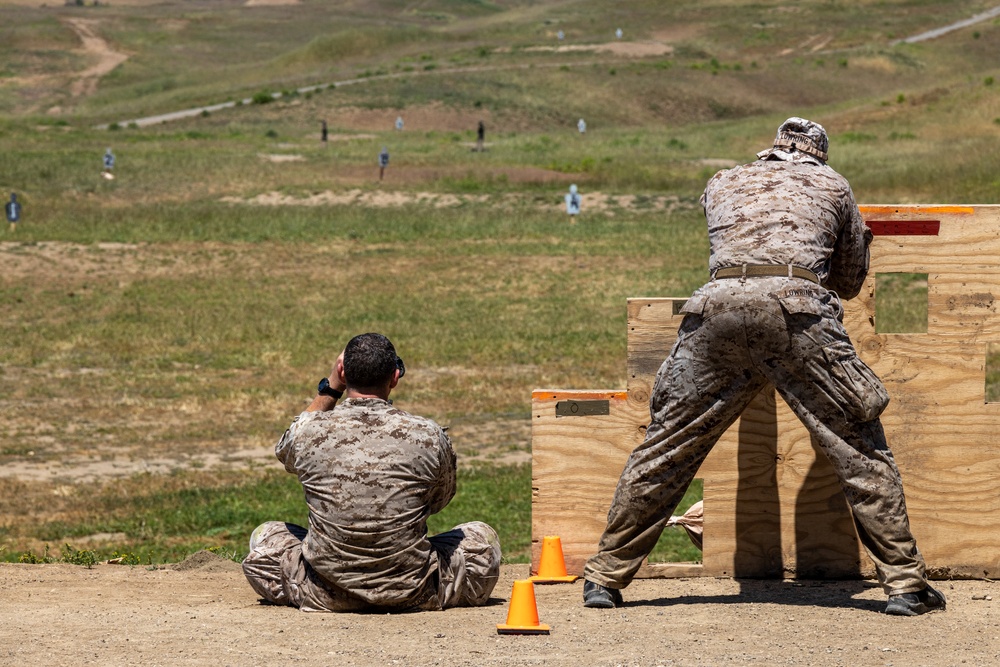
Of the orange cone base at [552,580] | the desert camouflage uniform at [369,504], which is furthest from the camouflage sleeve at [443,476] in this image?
the orange cone base at [552,580]

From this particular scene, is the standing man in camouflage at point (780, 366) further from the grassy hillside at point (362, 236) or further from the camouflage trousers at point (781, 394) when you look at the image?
the grassy hillside at point (362, 236)

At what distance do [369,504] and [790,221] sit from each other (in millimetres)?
2092

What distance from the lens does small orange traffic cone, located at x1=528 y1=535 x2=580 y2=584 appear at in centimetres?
734

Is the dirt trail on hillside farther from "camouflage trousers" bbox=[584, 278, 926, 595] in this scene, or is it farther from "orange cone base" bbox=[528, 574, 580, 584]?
"camouflage trousers" bbox=[584, 278, 926, 595]

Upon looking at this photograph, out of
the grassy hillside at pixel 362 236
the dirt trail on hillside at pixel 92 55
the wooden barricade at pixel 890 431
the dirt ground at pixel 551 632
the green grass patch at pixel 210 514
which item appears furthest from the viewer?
the dirt trail on hillside at pixel 92 55

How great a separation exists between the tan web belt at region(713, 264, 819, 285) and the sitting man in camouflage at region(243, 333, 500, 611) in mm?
1445

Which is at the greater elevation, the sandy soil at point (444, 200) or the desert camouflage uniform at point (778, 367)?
the desert camouflage uniform at point (778, 367)

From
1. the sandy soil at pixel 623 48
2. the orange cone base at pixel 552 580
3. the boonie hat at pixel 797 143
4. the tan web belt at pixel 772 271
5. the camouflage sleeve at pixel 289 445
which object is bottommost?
the orange cone base at pixel 552 580

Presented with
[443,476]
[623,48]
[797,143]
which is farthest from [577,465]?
[623,48]

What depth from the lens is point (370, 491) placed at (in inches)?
249

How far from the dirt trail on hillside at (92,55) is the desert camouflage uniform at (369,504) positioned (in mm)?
79852

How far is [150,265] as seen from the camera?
84.2 feet

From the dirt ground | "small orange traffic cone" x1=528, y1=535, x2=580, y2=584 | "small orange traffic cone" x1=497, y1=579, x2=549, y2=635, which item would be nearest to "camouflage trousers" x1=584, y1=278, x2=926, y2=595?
the dirt ground

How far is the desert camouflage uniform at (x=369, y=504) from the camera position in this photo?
6.34m
